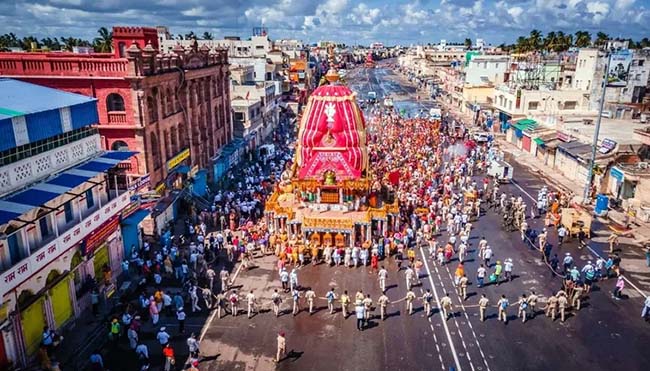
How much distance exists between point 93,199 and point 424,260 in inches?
683

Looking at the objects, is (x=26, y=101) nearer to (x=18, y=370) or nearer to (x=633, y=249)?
(x=18, y=370)

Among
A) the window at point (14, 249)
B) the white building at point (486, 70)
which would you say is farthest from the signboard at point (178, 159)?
→ the white building at point (486, 70)

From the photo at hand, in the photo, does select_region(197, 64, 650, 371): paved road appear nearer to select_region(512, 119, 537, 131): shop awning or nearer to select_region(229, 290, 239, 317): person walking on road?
select_region(229, 290, 239, 317): person walking on road

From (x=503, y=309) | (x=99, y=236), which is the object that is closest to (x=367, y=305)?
(x=503, y=309)

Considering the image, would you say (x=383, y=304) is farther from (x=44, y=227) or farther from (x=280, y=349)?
(x=44, y=227)

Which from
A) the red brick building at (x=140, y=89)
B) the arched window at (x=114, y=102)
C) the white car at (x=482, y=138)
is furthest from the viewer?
the white car at (x=482, y=138)

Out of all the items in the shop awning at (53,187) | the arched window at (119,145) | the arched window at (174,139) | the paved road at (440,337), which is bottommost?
the paved road at (440,337)

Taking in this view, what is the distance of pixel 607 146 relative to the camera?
129 ft

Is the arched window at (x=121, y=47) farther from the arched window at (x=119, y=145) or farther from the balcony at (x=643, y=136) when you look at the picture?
the balcony at (x=643, y=136)

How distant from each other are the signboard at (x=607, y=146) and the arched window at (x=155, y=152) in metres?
32.8

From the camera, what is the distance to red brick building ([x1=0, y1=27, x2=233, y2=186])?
29719 millimetres

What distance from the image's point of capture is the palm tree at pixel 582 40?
106m

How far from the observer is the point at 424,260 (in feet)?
92.9

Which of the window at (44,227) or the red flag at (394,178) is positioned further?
the red flag at (394,178)
